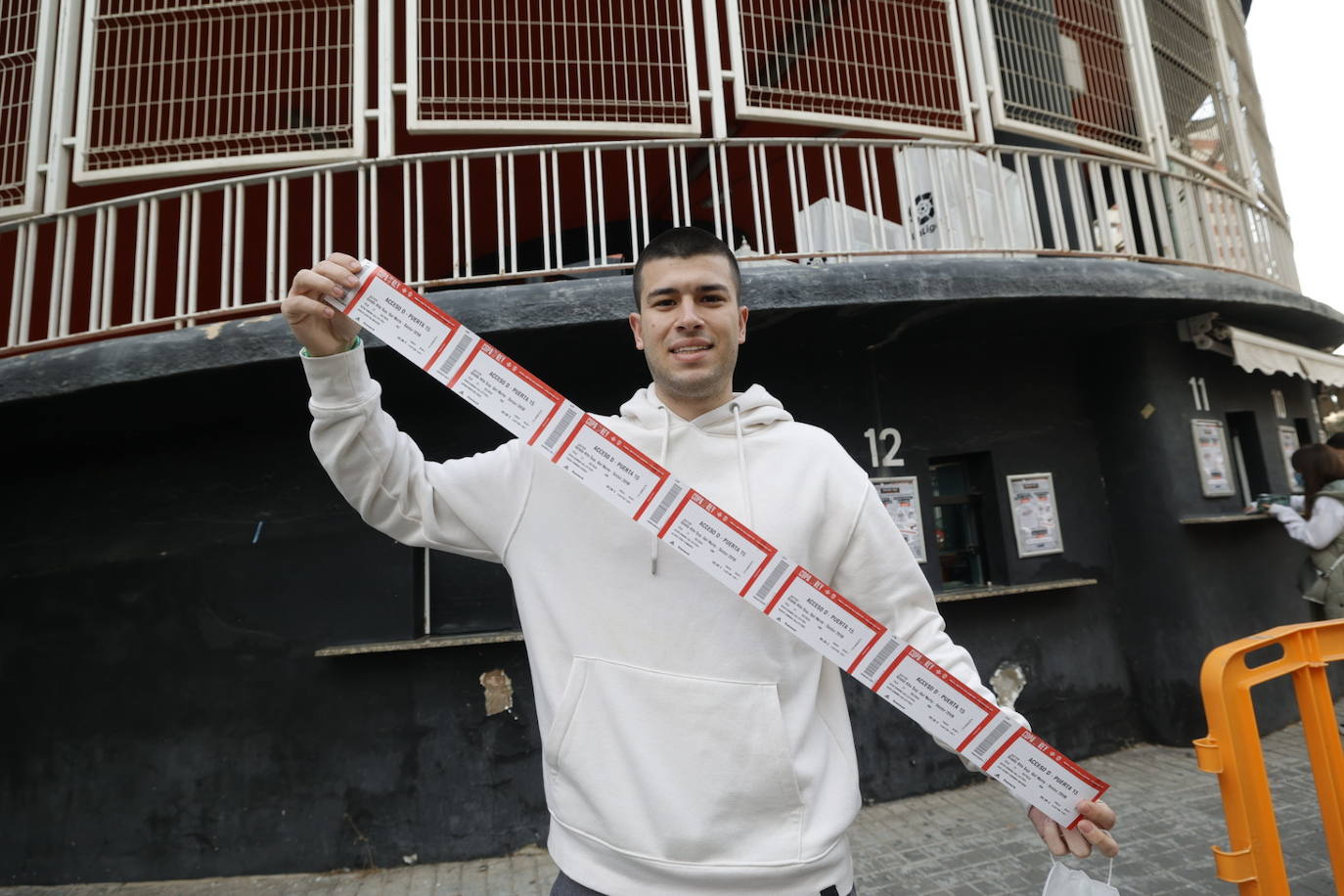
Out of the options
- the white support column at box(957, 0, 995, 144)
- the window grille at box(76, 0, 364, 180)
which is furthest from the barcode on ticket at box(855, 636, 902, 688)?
the white support column at box(957, 0, 995, 144)

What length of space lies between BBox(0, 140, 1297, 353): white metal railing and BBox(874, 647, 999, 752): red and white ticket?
317cm

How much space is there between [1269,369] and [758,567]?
620cm

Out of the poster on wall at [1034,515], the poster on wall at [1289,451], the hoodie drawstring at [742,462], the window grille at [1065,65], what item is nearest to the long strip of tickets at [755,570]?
the hoodie drawstring at [742,462]

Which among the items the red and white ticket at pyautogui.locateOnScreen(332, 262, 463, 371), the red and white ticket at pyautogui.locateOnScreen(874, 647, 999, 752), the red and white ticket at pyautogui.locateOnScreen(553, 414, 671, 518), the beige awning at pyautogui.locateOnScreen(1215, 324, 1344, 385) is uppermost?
the beige awning at pyautogui.locateOnScreen(1215, 324, 1344, 385)

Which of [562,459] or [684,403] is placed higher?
[684,403]

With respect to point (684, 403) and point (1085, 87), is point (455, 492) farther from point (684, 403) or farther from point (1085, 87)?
point (1085, 87)

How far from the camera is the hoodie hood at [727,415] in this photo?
171cm

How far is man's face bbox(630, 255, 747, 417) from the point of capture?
1.60 meters

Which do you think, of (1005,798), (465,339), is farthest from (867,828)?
(465,339)

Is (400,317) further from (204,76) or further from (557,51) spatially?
(204,76)

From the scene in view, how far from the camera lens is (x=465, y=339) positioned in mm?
1677

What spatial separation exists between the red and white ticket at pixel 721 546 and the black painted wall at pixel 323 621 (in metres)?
2.91

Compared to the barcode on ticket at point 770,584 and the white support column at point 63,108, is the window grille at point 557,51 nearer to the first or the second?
the white support column at point 63,108

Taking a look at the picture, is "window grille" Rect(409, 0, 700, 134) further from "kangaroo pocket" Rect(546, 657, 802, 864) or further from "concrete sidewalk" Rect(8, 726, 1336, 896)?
"concrete sidewalk" Rect(8, 726, 1336, 896)
